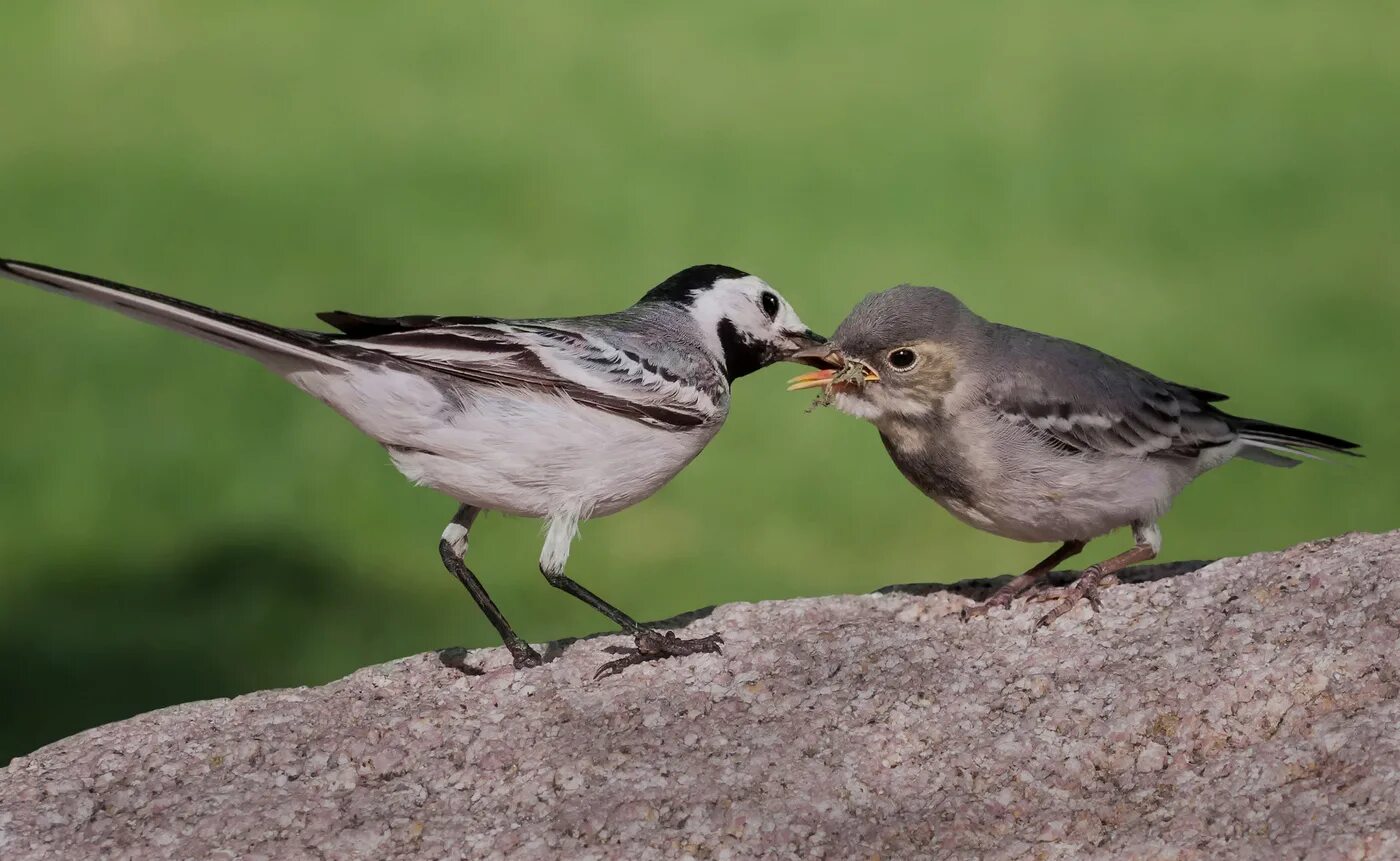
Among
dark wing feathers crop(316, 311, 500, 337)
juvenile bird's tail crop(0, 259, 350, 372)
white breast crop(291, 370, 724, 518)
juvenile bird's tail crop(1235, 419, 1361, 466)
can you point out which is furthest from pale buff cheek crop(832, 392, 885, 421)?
juvenile bird's tail crop(0, 259, 350, 372)

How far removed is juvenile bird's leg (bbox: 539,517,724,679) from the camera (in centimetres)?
551

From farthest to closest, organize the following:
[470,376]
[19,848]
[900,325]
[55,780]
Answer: [900,325] < [470,376] < [55,780] < [19,848]

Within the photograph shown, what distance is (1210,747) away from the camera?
4.62m

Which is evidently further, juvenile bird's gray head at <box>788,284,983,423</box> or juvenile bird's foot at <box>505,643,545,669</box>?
juvenile bird's gray head at <box>788,284,983,423</box>

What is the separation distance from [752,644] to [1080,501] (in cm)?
127

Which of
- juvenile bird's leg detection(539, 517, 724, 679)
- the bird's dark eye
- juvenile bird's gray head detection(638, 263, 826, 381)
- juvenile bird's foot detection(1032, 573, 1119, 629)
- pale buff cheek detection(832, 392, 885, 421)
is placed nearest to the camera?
juvenile bird's leg detection(539, 517, 724, 679)

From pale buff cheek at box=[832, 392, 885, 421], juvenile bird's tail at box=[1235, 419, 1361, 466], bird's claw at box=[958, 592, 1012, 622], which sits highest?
pale buff cheek at box=[832, 392, 885, 421]

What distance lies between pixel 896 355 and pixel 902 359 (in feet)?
0.09

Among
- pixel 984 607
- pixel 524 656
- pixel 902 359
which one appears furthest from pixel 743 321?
pixel 524 656

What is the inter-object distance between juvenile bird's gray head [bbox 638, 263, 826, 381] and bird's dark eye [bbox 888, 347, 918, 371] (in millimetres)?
516

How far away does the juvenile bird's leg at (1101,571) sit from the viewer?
5637 millimetres

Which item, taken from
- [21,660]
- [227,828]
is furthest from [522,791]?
[21,660]

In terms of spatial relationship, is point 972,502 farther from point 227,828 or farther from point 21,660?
point 21,660

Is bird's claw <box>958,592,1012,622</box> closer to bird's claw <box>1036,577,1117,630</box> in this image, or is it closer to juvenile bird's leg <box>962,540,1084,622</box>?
juvenile bird's leg <box>962,540,1084,622</box>
